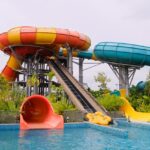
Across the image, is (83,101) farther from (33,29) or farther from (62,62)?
(62,62)

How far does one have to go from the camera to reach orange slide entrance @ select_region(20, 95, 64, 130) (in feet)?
56.7

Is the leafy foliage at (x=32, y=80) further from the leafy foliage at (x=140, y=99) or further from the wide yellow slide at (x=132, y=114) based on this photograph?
the leafy foliage at (x=140, y=99)

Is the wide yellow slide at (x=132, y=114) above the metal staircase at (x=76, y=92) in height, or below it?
below

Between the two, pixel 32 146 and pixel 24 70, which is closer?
pixel 32 146

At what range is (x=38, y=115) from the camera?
2045 centimetres

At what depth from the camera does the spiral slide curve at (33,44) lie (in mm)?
20750

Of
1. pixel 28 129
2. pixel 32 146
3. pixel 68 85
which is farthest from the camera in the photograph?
pixel 68 85

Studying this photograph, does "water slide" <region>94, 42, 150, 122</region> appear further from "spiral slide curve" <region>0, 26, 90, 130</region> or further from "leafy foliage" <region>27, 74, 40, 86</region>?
"leafy foliage" <region>27, 74, 40, 86</region>

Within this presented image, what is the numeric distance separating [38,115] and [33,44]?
1009 centimetres

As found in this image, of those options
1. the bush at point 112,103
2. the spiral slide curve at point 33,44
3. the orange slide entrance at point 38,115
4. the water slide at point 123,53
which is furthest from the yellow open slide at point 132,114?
the spiral slide curve at point 33,44

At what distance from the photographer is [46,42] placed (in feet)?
93.1

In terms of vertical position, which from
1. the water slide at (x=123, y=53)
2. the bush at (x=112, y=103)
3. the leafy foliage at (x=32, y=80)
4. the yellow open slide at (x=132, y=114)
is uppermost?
the water slide at (x=123, y=53)

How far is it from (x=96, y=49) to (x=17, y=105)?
13272 millimetres

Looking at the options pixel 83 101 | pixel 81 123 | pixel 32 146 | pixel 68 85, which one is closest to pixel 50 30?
pixel 68 85
